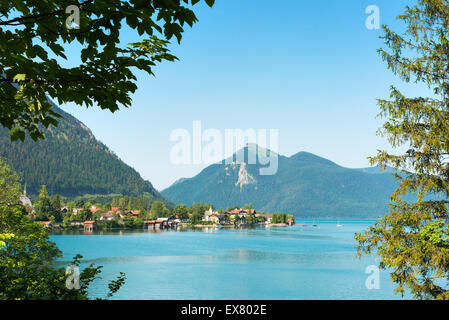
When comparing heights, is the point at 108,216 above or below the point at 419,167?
below

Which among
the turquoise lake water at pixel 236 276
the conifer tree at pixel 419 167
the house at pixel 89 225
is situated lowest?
the house at pixel 89 225

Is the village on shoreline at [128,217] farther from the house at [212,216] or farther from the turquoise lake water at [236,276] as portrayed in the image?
the turquoise lake water at [236,276]

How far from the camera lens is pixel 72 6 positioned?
122 inches

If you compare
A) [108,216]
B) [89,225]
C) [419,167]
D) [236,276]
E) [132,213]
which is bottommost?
[89,225]

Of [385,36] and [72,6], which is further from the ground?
[385,36]

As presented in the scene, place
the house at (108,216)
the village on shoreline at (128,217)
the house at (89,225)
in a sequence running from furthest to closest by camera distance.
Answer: the house at (108,216) < the village on shoreline at (128,217) < the house at (89,225)

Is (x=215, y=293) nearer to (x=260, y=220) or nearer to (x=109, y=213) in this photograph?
(x=109, y=213)

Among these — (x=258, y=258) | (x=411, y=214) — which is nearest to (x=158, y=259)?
(x=258, y=258)

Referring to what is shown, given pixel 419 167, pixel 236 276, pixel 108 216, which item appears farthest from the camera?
pixel 108 216

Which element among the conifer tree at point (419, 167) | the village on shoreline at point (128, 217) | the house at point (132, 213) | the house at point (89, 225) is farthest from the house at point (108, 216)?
the conifer tree at point (419, 167)

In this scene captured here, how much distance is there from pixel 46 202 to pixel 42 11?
135992 mm

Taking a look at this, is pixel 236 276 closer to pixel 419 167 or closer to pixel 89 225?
pixel 419 167

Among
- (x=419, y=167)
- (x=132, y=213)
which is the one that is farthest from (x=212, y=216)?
(x=419, y=167)

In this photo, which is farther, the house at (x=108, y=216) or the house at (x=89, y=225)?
the house at (x=108, y=216)
